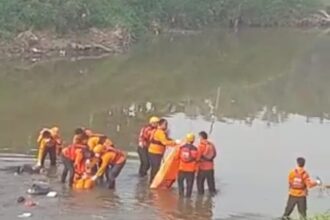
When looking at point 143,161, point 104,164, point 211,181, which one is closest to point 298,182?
point 211,181

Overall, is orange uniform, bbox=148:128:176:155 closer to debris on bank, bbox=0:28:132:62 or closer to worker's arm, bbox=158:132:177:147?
worker's arm, bbox=158:132:177:147

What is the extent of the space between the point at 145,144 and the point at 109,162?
1465 millimetres

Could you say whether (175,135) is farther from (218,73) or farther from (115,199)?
(218,73)

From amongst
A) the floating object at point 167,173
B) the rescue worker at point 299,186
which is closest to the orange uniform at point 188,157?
the floating object at point 167,173

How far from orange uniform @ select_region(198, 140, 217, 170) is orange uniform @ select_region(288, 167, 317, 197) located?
82.7 inches

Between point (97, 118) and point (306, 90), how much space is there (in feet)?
39.1

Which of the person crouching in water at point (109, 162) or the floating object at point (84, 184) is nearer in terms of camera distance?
the person crouching in water at point (109, 162)

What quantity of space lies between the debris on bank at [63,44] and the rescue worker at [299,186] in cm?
2676

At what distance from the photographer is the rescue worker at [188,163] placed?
1748 centimetres

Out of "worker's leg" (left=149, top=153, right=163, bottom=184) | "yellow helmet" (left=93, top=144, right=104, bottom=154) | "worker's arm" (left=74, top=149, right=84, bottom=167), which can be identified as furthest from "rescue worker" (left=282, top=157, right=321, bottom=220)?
"worker's arm" (left=74, top=149, right=84, bottom=167)

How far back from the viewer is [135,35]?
5175 cm

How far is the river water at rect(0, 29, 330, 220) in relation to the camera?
1784 centimetres

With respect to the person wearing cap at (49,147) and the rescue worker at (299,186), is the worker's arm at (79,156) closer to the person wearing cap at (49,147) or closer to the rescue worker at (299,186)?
the person wearing cap at (49,147)

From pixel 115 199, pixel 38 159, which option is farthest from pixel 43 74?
pixel 115 199
